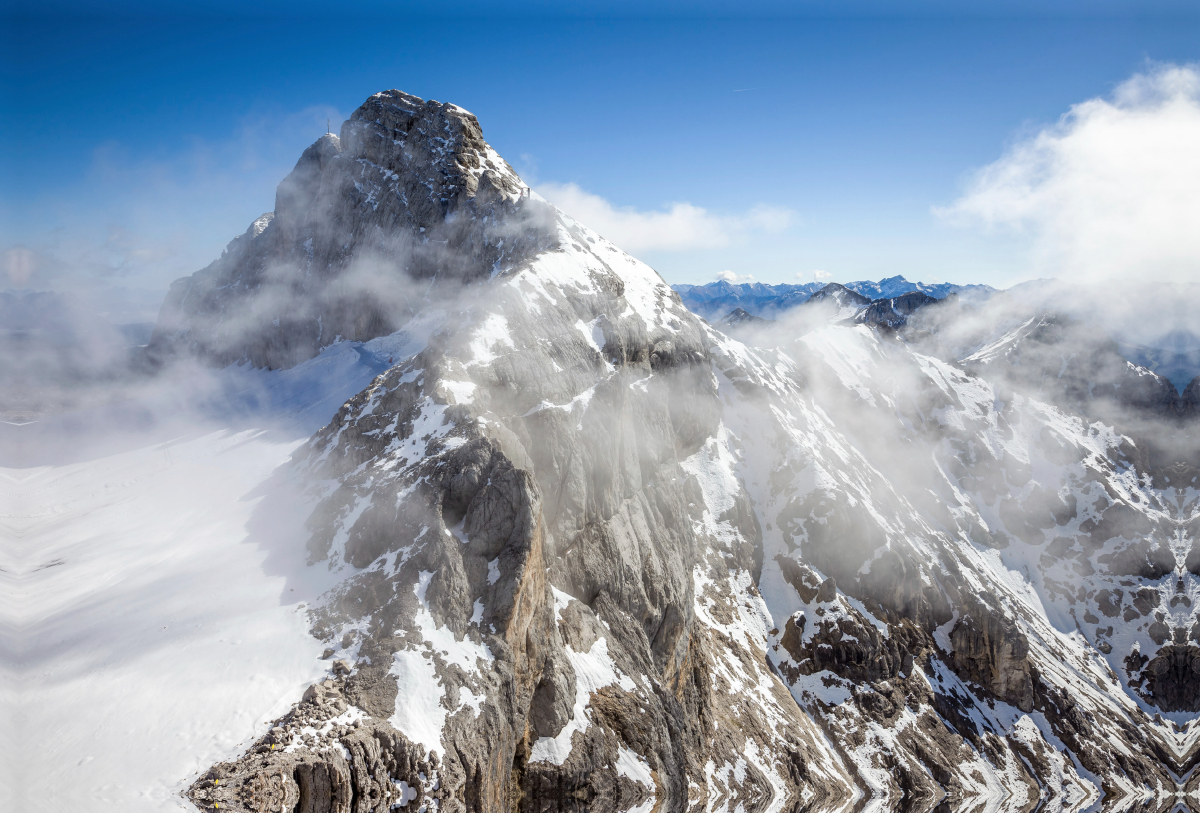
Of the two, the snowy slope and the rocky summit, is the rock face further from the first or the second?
the snowy slope

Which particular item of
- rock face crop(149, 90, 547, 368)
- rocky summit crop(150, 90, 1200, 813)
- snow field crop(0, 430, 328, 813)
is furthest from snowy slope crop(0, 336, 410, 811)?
rock face crop(149, 90, 547, 368)

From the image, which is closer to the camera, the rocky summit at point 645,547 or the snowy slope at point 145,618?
the snowy slope at point 145,618

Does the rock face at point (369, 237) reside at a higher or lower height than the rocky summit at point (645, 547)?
higher

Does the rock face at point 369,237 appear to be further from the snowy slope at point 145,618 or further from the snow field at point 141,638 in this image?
the snow field at point 141,638

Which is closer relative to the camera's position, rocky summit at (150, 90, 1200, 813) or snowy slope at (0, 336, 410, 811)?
snowy slope at (0, 336, 410, 811)

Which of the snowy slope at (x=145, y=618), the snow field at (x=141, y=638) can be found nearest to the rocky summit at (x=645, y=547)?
the snowy slope at (x=145, y=618)

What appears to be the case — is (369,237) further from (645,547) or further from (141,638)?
(141,638)

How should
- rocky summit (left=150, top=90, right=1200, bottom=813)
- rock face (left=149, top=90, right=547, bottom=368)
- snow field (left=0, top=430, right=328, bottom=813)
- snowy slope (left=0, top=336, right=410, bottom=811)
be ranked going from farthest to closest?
rock face (left=149, top=90, right=547, bottom=368) < rocky summit (left=150, top=90, right=1200, bottom=813) < snowy slope (left=0, top=336, right=410, bottom=811) < snow field (left=0, top=430, right=328, bottom=813)

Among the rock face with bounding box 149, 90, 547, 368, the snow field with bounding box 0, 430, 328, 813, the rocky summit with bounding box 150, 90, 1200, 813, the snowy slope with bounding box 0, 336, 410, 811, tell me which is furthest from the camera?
the rock face with bounding box 149, 90, 547, 368

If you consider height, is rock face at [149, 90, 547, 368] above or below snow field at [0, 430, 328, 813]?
above
